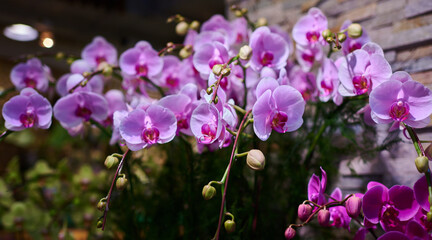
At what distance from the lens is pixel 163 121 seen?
56 centimetres

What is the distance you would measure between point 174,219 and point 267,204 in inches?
8.2

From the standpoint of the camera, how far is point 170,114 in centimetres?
56

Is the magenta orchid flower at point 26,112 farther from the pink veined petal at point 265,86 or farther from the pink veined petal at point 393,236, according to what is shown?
the pink veined petal at point 393,236

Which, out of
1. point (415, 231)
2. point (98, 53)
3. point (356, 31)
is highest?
point (98, 53)

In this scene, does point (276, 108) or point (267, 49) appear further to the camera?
point (267, 49)

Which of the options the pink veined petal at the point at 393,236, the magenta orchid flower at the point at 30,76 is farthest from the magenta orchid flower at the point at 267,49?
the magenta orchid flower at the point at 30,76

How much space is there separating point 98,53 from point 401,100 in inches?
26.1

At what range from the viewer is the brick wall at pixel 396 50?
2.41 feet

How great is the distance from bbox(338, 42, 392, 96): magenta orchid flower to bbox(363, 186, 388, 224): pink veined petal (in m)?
0.15

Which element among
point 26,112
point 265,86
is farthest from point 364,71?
point 26,112

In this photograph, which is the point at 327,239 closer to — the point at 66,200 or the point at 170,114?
the point at 170,114

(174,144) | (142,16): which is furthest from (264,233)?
(142,16)

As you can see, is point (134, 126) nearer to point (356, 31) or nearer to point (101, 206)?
point (101, 206)

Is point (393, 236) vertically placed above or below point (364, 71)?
below
